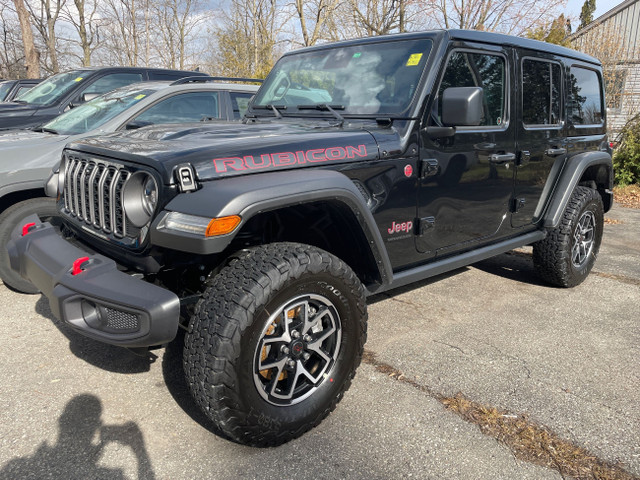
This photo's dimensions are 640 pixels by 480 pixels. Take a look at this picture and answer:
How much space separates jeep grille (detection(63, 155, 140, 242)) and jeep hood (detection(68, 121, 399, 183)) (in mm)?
76

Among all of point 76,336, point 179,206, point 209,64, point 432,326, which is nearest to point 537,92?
point 432,326

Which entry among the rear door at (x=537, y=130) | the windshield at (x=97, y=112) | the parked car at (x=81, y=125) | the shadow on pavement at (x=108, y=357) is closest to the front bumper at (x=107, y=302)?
the shadow on pavement at (x=108, y=357)

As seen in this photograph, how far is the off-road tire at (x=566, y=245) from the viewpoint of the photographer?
4219 mm

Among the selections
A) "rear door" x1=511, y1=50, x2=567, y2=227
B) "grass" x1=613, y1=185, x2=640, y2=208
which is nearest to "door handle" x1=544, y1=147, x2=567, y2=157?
"rear door" x1=511, y1=50, x2=567, y2=227

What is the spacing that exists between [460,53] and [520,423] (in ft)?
7.27

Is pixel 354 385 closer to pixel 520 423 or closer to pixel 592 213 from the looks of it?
pixel 520 423

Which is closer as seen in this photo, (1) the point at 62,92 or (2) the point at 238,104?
(2) the point at 238,104

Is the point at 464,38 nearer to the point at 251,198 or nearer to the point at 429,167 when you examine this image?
the point at 429,167

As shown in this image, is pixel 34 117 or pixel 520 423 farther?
pixel 34 117

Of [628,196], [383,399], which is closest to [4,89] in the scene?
[383,399]

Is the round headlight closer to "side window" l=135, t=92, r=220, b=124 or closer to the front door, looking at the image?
the front door

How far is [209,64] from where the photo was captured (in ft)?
87.5

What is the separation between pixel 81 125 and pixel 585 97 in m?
4.61

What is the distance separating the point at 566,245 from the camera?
4.23 metres
